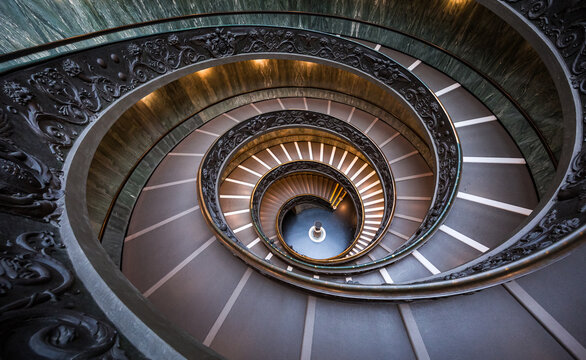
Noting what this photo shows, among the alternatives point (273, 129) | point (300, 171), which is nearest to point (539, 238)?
point (273, 129)

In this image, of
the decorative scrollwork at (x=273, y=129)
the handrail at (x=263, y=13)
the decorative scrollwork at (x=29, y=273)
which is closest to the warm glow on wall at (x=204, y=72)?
the handrail at (x=263, y=13)

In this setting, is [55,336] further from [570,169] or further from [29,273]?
[570,169]

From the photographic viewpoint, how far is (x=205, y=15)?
4879mm

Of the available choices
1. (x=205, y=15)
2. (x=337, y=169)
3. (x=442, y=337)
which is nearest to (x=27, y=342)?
(x=442, y=337)

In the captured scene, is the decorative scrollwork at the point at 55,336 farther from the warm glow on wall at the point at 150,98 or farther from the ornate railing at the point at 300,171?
the ornate railing at the point at 300,171

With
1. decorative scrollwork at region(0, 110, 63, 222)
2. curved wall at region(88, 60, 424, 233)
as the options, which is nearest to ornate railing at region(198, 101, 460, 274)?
curved wall at region(88, 60, 424, 233)

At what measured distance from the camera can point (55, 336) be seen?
2.92 ft

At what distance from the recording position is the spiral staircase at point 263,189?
4.21ft

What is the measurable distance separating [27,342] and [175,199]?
3.58 meters

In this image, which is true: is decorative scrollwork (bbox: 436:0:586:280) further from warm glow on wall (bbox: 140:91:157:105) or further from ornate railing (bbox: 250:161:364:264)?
warm glow on wall (bbox: 140:91:157:105)

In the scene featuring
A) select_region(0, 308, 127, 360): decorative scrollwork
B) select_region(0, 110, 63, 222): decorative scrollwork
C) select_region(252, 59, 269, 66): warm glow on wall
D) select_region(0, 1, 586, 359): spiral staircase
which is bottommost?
select_region(0, 308, 127, 360): decorative scrollwork

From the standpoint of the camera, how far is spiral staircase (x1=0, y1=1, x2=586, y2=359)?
1282mm

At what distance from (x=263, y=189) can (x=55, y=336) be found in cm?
684

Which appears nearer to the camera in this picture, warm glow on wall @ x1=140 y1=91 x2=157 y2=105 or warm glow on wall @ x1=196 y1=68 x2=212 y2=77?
warm glow on wall @ x1=140 y1=91 x2=157 y2=105
